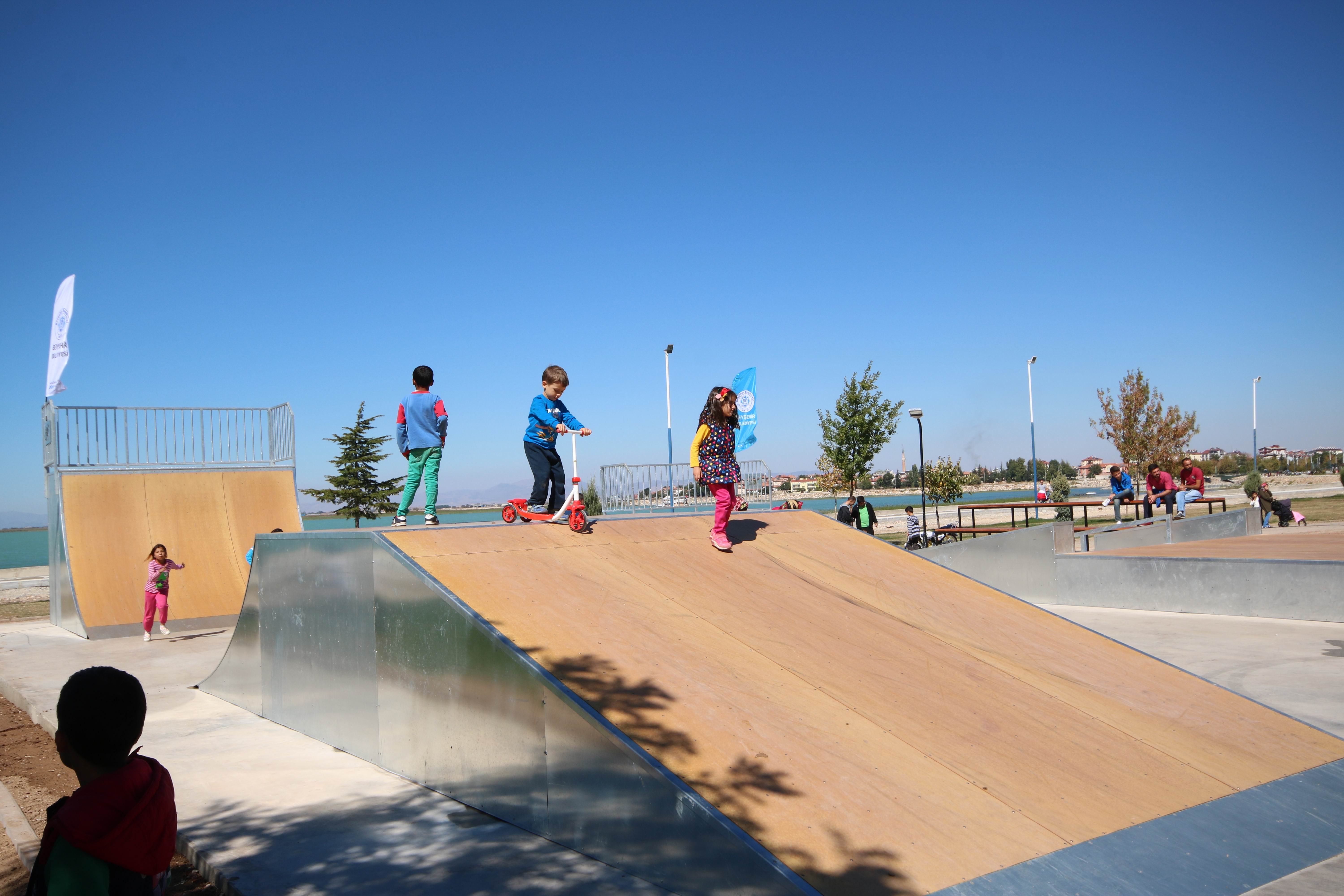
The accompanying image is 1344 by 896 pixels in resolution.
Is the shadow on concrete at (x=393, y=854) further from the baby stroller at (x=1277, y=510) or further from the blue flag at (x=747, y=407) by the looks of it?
the baby stroller at (x=1277, y=510)

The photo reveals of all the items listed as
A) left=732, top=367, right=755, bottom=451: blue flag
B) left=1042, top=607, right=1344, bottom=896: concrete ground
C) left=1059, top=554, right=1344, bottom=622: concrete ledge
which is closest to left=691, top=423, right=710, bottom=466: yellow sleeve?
left=1042, top=607, right=1344, bottom=896: concrete ground

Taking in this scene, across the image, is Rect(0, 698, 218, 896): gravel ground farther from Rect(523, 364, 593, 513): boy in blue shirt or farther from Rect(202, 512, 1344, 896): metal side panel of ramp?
Rect(523, 364, 593, 513): boy in blue shirt

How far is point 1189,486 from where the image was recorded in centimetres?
2053

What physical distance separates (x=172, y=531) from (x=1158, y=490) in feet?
67.5

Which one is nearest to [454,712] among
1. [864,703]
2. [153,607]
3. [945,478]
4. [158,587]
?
[864,703]

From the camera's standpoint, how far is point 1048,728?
492 centimetres

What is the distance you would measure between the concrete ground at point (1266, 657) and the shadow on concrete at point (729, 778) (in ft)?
5.87

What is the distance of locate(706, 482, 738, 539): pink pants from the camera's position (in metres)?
7.59

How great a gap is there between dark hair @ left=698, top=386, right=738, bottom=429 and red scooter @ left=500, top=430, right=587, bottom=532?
125 centimetres

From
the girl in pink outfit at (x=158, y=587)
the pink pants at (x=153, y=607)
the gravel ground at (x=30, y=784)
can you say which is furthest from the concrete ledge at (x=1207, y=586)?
the pink pants at (x=153, y=607)

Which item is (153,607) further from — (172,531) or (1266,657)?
(1266,657)

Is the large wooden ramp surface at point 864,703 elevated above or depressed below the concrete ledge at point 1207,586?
above

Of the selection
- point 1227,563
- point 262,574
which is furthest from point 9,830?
point 1227,563

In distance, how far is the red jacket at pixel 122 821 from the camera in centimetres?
182
